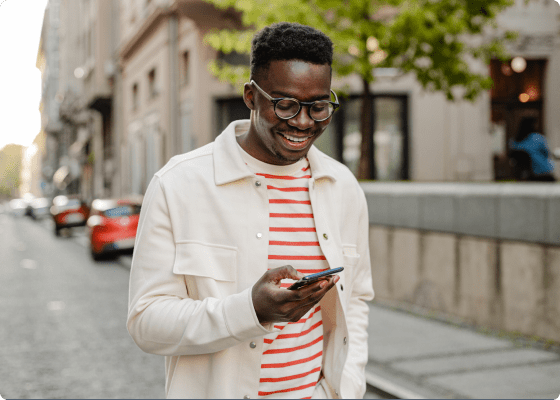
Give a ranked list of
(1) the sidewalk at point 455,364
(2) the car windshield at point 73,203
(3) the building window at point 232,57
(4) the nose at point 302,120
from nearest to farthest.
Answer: (4) the nose at point 302,120 → (1) the sidewalk at point 455,364 → (3) the building window at point 232,57 → (2) the car windshield at point 73,203

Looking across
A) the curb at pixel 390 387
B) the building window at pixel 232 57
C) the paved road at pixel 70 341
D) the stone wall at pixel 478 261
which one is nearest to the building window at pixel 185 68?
the building window at pixel 232 57

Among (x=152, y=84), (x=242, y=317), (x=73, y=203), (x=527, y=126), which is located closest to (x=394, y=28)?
(x=527, y=126)

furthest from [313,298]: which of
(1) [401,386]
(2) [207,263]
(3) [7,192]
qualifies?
(3) [7,192]

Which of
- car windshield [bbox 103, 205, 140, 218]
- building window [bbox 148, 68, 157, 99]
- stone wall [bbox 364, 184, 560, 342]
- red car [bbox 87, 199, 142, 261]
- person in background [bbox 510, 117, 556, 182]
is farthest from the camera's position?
building window [bbox 148, 68, 157, 99]

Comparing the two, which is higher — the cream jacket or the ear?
the ear

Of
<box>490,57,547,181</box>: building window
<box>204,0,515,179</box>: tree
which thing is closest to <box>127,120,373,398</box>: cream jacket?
<box>204,0,515,179</box>: tree

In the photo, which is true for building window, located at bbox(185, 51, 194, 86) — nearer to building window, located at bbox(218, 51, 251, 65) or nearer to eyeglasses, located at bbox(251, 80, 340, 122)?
building window, located at bbox(218, 51, 251, 65)

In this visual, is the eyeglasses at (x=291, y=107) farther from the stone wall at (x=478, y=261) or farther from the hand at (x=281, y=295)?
the stone wall at (x=478, y=261)

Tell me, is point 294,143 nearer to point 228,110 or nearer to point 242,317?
point 242,317

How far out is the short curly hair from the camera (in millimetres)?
1817

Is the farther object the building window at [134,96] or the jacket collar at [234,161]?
the building window at [134,96]

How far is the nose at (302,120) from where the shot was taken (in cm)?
185

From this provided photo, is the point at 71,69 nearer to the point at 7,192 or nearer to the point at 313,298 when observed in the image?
the point at 313,298

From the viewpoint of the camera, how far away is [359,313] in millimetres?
2340
